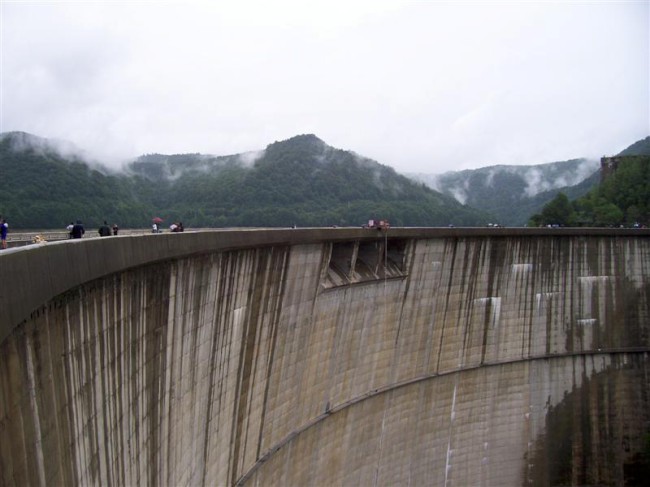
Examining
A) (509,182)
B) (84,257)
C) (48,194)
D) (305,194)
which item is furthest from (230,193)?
(509,182)

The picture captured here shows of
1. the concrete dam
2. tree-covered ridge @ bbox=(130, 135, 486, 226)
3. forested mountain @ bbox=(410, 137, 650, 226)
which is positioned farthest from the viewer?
forested mountain @ bbox=(410, 137, 650, 226)

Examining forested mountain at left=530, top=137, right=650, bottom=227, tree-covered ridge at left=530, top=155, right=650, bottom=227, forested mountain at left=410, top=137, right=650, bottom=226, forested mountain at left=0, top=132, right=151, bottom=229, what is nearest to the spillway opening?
forested mountain at left=0, top=132, right=151, bottom=229

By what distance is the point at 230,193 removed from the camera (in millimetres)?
Result: 49656

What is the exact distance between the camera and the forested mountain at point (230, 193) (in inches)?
902

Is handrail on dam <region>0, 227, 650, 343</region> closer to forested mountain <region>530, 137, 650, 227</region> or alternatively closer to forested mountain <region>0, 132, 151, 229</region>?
forested mountain <region>0, 132, 151, 229</region>

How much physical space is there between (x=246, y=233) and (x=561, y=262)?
16.5 metres

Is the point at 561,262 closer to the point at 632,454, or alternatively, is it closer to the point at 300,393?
the point at 632,454

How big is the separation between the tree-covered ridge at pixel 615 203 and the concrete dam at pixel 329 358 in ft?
53.6

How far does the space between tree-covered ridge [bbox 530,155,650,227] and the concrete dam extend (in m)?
16.3

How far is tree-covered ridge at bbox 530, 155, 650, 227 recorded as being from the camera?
135ft

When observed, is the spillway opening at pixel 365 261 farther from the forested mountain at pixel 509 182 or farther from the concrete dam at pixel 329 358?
the forested mountain at pixel 509 182

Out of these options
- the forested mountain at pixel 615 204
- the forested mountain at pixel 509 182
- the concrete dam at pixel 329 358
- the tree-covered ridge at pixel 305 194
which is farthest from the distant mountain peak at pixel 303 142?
the concrete dam at pixel 329 358

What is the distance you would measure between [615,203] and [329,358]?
36043 millimetres

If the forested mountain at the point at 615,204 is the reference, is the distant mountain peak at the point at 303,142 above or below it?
above
